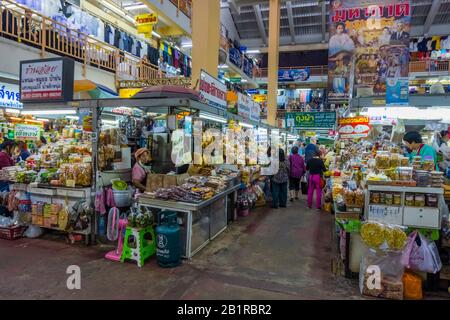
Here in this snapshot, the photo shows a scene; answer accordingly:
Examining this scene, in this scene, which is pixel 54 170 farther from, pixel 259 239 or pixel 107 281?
pixel 259 239

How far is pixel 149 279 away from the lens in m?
3.97

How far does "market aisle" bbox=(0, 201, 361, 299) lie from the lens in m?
3.63

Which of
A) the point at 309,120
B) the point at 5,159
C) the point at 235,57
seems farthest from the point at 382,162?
the point at 235,57

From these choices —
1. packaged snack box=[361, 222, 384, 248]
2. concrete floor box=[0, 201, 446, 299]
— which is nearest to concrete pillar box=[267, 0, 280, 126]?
concrete floor box=[0, 201, 446, 299]

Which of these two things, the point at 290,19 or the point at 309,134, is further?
the point at 290,19

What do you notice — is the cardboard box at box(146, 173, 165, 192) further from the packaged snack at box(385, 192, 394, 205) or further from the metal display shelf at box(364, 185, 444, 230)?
the packaged snack at box(385, 192, 394, 205)

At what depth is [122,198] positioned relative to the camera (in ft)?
17.1

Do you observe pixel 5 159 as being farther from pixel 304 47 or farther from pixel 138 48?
pixel 304 47

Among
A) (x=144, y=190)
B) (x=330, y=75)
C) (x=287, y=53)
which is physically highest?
(x=287, y=53)

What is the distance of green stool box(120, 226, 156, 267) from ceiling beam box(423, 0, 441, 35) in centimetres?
2366

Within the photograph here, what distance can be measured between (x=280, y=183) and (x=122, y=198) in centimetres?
457

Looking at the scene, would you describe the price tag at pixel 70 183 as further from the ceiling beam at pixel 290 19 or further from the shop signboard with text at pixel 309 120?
the ceiling beam at pixel 290 19
